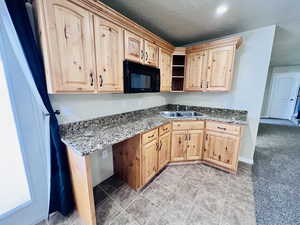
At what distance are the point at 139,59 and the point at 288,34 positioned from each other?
9.87ft

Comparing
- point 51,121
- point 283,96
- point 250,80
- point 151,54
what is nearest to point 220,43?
point 250,80

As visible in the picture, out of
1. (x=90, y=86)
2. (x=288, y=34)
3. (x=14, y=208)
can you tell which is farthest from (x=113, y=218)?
(x=288, y=34)

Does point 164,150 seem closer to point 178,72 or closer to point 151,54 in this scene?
point 151,54

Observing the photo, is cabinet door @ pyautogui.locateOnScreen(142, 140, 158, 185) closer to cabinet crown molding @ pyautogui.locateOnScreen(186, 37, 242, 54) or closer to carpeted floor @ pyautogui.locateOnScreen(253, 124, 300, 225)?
carpeted floor @ pyautogui.locateOnScreen(253, 124, 300, 225)

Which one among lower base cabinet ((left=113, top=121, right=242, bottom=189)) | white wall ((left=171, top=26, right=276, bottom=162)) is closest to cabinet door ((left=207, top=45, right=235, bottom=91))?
white wall ((left=171, top=26, right=276, bottom=162))

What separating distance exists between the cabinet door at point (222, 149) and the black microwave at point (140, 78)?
1.34 meters

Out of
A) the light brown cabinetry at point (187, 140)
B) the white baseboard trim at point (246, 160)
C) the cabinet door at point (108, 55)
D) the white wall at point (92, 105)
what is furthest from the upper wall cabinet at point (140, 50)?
the white baseboard trim at point (246, 160)

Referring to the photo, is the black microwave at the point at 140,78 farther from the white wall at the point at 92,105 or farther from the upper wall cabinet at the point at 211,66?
the upper wall cabinet at the point at 211,66

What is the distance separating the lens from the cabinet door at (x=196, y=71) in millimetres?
2398

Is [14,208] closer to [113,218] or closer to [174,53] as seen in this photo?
[113,218]

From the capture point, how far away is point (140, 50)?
1781 mm

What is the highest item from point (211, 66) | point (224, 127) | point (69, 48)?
point (211, 66)

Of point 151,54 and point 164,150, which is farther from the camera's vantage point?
point 164,150

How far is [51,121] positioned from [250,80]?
10.1 ft
